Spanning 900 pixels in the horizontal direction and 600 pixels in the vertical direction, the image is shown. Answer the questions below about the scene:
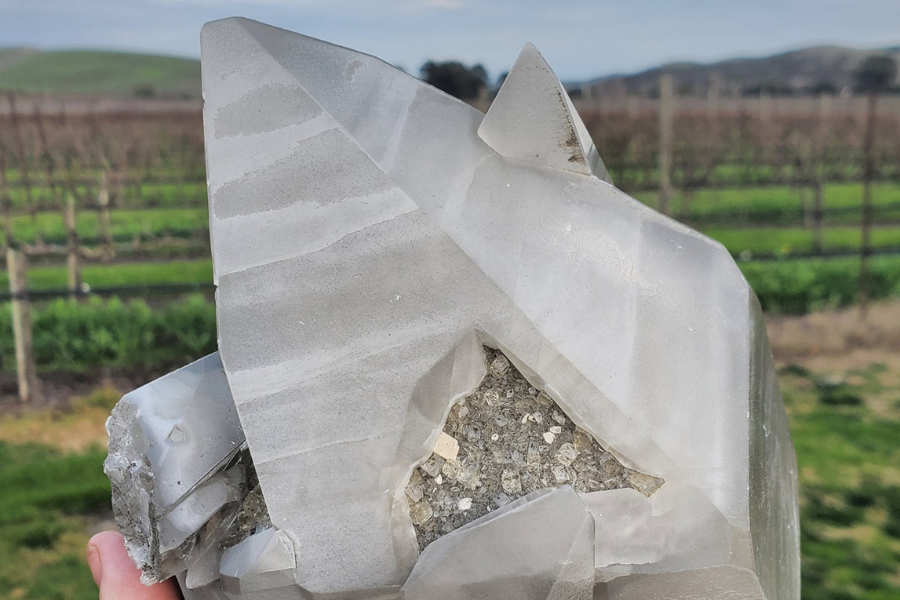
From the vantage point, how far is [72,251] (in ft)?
8.52

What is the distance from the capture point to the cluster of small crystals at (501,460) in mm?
838

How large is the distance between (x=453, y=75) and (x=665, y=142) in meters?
0.99

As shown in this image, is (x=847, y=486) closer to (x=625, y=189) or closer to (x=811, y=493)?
(x=811, y=493)

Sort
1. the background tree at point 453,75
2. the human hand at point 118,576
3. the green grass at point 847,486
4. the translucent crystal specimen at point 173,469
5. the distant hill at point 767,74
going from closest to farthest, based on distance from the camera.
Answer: the translucent crystal specimen at point 173,469, the human hand at point 118,576, the green grass at point 847,486, the background tree at point 453,75, the distant hill at point 767,74

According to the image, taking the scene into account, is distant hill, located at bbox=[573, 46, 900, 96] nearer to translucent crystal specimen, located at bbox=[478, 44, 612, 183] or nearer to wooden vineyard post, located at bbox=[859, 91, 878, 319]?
wooden vineyard post, located at bbox=[859, 91, 878, 319]

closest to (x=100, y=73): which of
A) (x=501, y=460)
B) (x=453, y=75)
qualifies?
(x=453, y=75)

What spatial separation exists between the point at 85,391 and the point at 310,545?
2201mm

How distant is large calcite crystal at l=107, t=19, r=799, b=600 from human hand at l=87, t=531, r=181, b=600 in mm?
189

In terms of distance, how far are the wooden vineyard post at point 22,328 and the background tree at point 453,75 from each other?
1661mm

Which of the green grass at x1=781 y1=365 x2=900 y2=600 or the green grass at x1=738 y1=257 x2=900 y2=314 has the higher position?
the green grass at x1=738 y1=257 x2=900 y2=314

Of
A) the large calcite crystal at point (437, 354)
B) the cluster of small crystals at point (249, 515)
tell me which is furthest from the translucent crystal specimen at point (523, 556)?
the cluster of small crystals at point (249, 515)

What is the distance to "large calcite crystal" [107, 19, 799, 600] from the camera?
813mm

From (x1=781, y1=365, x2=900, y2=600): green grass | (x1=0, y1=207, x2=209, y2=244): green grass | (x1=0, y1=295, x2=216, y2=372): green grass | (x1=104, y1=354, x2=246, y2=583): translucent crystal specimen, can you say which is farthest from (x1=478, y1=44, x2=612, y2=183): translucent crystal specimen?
(x1=0, y1=207, x2=209, y2=244): green grass

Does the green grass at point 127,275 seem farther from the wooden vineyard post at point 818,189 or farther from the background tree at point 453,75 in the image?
the wooden vineyard post at point 818,189
